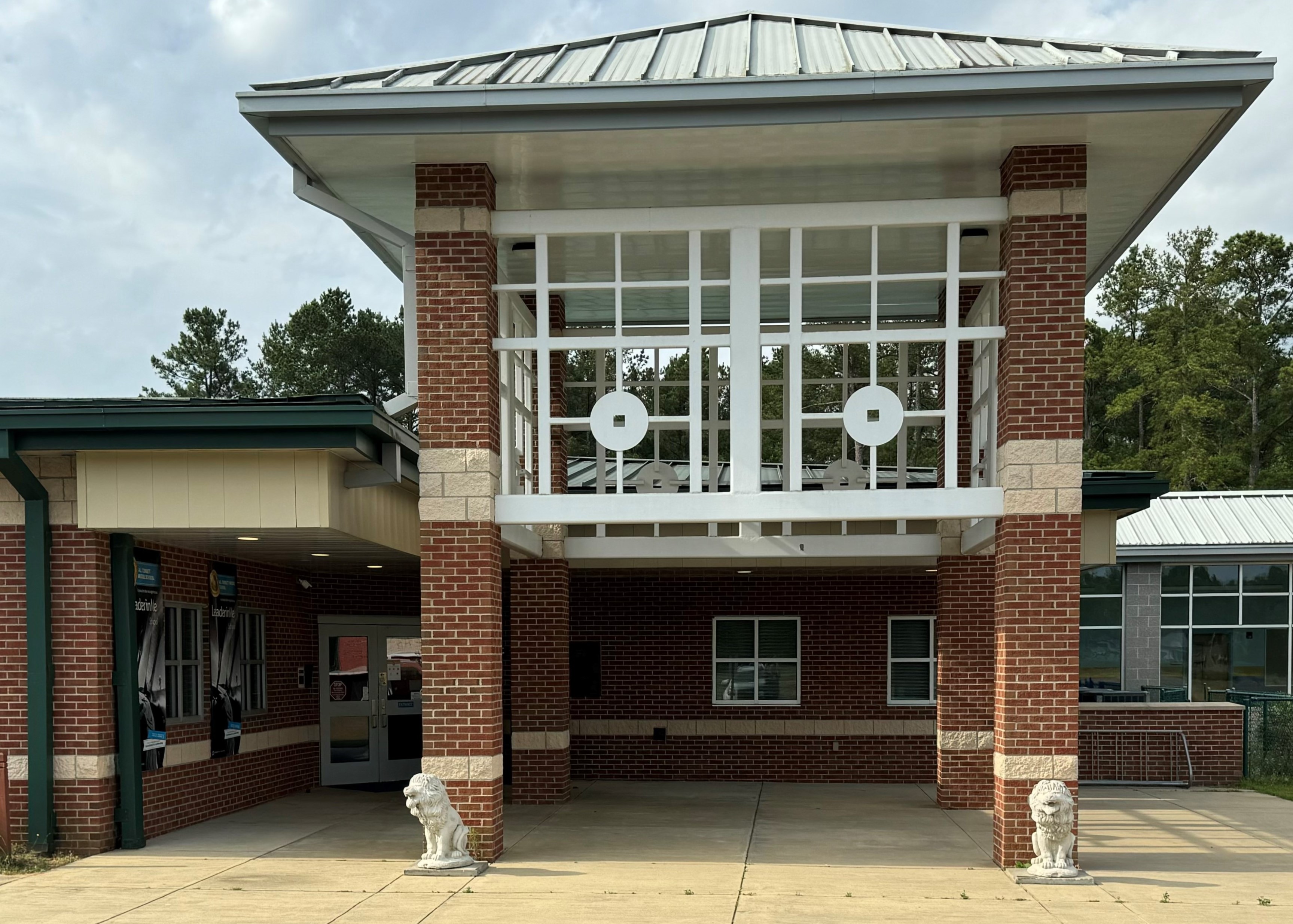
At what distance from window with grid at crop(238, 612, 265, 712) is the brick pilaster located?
334cm

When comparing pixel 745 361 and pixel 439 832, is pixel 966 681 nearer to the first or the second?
pixel 745 361

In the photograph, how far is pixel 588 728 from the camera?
1988 cm

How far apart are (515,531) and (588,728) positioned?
658cm

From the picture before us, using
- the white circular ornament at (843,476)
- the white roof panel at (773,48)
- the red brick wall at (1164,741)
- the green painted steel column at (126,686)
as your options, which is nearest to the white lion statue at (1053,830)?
the white circular ornament at (843,476)

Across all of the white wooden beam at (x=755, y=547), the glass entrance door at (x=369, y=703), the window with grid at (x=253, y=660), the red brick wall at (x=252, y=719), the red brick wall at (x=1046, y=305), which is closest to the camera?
the red brick wall at (x=1046, y=305)

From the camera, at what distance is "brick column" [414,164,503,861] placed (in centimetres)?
1212

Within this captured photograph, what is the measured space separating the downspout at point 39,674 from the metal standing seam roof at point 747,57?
4.69 metres

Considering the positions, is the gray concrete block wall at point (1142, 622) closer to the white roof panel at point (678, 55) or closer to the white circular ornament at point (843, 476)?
the white circular ornament at point (843, 476)

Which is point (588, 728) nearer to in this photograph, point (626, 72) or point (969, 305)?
point (969, 305)

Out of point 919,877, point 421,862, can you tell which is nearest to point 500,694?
point 421,862

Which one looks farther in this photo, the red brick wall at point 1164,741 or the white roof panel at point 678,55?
the red brick wall at point 1164,741

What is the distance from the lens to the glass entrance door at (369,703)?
19.2 m

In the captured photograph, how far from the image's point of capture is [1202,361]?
144 feet

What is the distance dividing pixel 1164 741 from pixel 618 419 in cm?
1106
